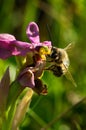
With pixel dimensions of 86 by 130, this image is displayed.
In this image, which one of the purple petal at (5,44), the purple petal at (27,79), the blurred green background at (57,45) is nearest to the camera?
the purple petal at (27,79)

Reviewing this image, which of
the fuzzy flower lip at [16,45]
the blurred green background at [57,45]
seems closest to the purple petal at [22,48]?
the fuzzy flower lip at [16,45]

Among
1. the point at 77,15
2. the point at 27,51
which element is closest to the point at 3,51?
the point at 27,51

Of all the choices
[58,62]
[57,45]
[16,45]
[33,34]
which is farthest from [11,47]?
[57,45]

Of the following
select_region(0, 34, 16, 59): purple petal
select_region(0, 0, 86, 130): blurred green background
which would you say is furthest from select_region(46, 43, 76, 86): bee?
select_region(0, 0, 86, 130): blurred green background

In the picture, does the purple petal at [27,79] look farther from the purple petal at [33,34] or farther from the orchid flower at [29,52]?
the purple petal at [33,34]

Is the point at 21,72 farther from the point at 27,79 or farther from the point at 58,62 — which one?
the point at 58,62

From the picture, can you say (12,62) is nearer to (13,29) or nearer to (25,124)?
(25,124)
